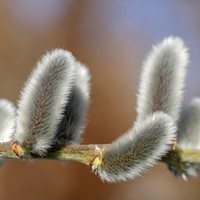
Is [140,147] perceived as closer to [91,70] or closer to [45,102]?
[45,102]

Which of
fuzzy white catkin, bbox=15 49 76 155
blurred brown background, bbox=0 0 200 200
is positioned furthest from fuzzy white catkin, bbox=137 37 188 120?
blurred brown background, bbox=0 0 200 200

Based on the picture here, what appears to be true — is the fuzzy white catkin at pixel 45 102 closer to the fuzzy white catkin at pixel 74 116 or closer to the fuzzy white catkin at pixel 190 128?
the fuzzy white catkin at pixel 74 116

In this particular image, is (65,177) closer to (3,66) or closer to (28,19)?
(3,66)

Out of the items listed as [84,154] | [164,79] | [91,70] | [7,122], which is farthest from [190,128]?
[91,70]

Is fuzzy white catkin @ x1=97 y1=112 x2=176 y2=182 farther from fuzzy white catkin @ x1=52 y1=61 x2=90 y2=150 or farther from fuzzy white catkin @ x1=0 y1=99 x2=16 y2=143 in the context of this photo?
fuzzy white catkin @ x1=0 y1=99 x2=16 y2=143

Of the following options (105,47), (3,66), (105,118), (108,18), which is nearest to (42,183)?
(105,118)

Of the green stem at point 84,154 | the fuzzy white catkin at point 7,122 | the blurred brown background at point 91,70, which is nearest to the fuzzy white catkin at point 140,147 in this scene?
the green stem at point 84,154
